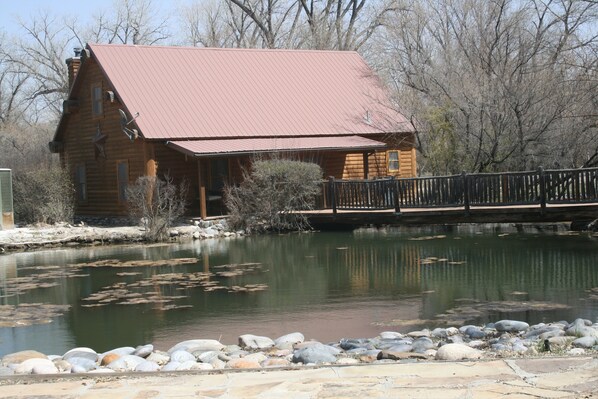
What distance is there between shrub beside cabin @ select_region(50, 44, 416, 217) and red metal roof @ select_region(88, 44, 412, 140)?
0.15 ft

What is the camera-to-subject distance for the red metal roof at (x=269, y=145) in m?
27.7

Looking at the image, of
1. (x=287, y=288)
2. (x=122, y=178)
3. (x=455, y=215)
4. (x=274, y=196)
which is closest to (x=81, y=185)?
(x=122, y=178)

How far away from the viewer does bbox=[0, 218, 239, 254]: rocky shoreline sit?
2469cm

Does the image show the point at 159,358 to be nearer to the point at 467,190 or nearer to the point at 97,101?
the point at 467,190

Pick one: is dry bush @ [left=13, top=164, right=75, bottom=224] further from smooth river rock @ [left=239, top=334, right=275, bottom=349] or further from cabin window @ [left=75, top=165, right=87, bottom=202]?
smooth river rock @ [left=239, top=334, right=275, bottom=349]

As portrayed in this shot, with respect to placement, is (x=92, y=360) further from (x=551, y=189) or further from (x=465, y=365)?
(x=551, y=189)

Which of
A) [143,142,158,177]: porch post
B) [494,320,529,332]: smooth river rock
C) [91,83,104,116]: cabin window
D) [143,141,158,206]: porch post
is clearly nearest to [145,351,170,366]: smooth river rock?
[494,320,529,332]: smooth river rock

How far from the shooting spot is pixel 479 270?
1789 cm

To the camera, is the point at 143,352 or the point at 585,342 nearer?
the point at 585,342

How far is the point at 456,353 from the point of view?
27.2 feet

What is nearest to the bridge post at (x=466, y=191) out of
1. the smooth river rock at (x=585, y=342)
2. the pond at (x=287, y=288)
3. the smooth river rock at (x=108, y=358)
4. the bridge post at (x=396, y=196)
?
the pond at (x=287, y=288)

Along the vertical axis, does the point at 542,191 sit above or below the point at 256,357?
above

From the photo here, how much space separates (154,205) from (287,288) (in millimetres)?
10864

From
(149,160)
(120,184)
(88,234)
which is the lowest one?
(88,234)
